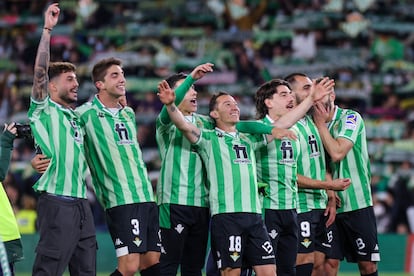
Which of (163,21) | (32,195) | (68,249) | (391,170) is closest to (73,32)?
(163,21)

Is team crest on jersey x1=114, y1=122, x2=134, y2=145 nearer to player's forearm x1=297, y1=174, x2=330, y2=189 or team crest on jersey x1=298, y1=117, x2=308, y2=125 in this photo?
player's forearm x1=297, y1=174, x2=330, y2=189

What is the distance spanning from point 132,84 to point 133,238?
11180 mm

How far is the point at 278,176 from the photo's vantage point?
1066cm

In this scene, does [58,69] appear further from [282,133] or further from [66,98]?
[282,133]

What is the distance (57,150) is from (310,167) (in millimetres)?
2949

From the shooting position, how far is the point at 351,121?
11.2 meters

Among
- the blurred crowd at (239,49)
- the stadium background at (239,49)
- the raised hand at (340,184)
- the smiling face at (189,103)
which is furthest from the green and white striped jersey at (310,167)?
the blurred crowd at (239,49)

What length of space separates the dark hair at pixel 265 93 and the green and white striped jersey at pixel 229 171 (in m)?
0.56

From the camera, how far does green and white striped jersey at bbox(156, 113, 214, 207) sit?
10.5m

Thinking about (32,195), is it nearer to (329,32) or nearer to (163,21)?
(163,21)

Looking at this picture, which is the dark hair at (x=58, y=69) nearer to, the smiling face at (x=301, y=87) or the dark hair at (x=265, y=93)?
the dark hair at (x=265, y=93)

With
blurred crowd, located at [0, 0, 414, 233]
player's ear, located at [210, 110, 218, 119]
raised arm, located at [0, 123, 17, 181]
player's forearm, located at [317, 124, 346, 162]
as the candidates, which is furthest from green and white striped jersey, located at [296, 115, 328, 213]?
blurred crowd, located at [0, 0, 414, 233]

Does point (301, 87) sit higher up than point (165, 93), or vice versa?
point (301, 87)

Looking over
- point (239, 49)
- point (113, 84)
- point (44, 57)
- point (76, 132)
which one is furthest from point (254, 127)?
point (239, 49)
